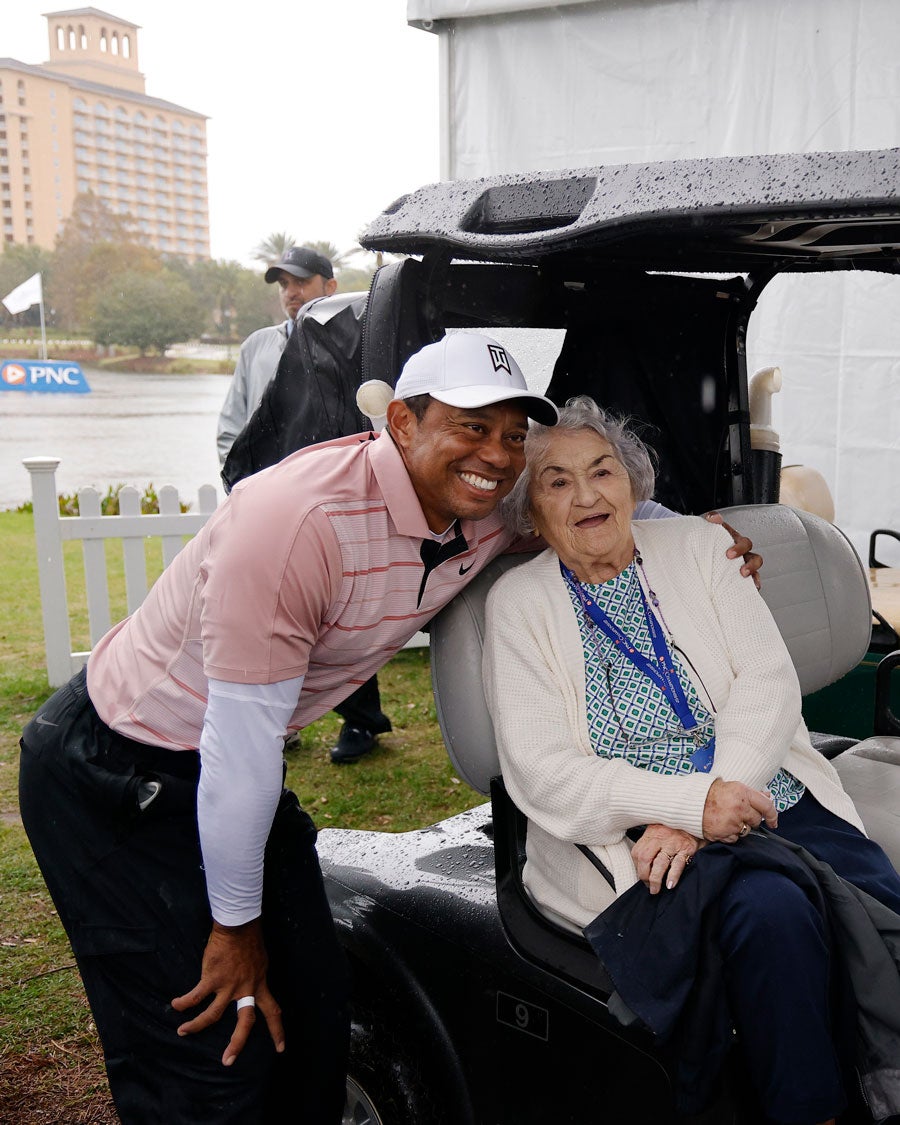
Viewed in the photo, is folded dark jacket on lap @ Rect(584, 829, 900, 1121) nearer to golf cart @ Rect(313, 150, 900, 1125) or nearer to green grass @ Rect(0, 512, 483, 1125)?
golf cart @ Rect(313, 150, 900, 1125)

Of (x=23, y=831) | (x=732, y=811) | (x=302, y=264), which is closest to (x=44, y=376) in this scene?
(x=302, y=264)

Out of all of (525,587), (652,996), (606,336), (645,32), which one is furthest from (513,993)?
(645,32)

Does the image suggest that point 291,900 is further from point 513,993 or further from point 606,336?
point 606,336

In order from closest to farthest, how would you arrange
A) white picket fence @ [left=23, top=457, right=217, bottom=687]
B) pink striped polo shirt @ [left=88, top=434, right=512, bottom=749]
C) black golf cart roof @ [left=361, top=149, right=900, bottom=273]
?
black golf cart roof @ [left=361, top=149, right=900, bottom=273]
pink striped polo shirt @ [left=88, top=434, right=512, bottom=749]
white picket fence @ [left=23, top=457, right=217, bottom=687]

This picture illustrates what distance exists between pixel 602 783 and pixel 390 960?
0.51 meters

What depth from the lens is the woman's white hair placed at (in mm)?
1997

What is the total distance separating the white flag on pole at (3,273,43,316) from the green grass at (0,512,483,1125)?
2.41 m

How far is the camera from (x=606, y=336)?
8.03 feet

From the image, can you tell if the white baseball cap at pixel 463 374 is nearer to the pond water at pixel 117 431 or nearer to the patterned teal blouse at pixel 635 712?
the patterned teal blouse at pixel 635 712

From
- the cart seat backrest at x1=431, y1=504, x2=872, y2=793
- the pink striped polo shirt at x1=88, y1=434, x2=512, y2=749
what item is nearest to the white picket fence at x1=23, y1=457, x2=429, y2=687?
the pink striped polo shirt at x1=88, y1=434, x2=512, y2=749

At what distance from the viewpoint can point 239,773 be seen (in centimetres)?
155

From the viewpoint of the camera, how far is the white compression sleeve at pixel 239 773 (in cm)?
154

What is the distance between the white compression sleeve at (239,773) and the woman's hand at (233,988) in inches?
3.9

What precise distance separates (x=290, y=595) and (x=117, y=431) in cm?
1106
